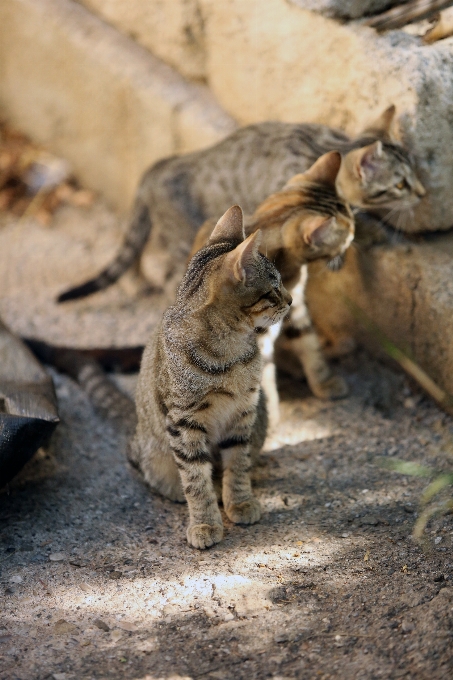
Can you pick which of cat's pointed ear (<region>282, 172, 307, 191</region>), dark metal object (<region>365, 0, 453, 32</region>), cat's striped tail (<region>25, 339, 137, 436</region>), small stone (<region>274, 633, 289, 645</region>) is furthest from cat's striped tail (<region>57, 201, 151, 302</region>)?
small stone (<region>274, 633, 289, 645</region>)

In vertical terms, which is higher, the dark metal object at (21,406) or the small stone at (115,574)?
the dark metal object at (21,406)

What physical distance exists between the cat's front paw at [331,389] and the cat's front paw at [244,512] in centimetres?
121

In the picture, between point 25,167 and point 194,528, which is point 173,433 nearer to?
point 194,528

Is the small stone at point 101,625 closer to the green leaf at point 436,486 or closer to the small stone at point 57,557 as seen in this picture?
the small stone at point 57,557

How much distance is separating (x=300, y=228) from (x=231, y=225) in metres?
0.65

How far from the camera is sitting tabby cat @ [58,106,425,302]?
12.8 ft

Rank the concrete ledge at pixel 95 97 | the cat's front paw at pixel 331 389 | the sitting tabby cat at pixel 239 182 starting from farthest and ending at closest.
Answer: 1. the concrete ledge at pixel 95 97
2. the cat's front paw at pixel 331 389
3. the sitting tabby cat at pixel 239 182

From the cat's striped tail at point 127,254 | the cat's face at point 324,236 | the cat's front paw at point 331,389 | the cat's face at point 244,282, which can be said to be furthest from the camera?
the cat's striped tail at point 127,254

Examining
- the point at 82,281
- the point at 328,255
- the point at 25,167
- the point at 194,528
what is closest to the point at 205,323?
the point at 194,528

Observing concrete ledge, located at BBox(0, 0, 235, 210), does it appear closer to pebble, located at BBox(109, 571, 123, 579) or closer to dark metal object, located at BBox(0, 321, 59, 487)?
dark metal object, located at BBox(0, 321, 59, 487)

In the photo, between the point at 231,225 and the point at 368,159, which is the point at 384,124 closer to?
the point at 368,159

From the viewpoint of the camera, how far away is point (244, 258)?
107 inches

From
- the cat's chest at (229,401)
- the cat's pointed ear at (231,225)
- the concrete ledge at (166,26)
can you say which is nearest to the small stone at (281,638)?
the cat's chest at (229,401)

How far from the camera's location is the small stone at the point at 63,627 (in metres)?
2.61
